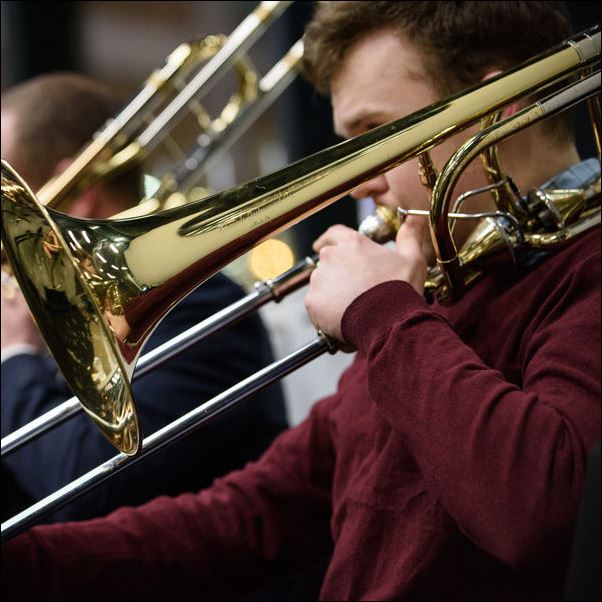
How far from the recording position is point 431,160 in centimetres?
84

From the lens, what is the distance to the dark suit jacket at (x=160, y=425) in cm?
129

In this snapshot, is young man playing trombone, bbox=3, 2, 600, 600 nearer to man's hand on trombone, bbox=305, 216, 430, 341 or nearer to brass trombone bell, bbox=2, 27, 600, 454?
man's hand on trombone, bbox=305, 216, 430, 341

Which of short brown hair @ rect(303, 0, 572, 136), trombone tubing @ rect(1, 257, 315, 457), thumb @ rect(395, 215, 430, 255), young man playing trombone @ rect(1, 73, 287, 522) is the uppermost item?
short brown hair @ rect(303, 0, 572, 136)

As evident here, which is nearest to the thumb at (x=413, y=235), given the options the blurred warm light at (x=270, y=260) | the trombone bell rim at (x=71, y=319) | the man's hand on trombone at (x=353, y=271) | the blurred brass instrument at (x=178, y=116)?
the man's hand on trombone at (x=353, y=271)

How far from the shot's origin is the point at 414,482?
2.83 ft

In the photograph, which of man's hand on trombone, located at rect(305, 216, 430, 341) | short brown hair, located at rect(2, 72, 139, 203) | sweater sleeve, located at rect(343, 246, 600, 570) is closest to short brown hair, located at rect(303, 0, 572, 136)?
man's hand on trombone, located at rect(305, 216, 430, 341)

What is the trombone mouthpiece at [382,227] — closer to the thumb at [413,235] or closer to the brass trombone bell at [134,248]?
the thumb at [413,235]

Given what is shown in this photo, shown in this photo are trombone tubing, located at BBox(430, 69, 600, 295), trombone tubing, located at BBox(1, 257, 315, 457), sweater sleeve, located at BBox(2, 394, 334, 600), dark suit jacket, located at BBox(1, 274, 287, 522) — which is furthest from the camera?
dark suit jacket, located at BBox(1, 274, 287, 522)

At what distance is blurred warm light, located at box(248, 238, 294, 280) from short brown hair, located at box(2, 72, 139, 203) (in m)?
1.22

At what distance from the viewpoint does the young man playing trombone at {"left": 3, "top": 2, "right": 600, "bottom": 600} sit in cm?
69

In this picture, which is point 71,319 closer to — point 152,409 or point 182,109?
point 152,409

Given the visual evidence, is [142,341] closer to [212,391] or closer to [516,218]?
[516,218]

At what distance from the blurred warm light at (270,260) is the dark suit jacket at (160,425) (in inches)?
58.2

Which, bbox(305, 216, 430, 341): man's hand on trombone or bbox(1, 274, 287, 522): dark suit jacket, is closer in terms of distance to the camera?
bbox(305, 216, 430, 341): man's hand on trombone
